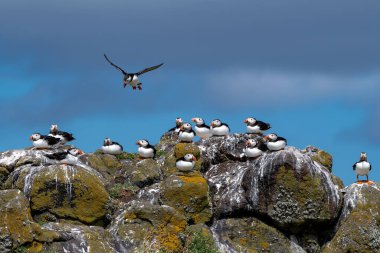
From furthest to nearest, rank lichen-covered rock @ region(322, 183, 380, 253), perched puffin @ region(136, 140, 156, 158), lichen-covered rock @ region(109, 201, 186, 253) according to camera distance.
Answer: perched puffin @ region(136, 140, 156, 158)
lichen-covered rock @ region(322, 183, 380, 253)
lichen-covered rock @ region(109, 201, 186, 253)

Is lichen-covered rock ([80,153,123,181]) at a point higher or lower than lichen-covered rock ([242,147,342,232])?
higher

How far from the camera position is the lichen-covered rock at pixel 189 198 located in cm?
3078

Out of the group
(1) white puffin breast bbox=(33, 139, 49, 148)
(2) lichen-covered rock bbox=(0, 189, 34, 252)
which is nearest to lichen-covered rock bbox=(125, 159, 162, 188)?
(1) white puffin breast bbox=(33, 139, 49, 148)

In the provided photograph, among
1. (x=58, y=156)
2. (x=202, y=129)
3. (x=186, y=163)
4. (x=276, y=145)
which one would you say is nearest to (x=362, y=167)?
(x=276, y=145)

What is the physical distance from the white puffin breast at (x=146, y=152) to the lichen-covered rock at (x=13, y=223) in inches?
364

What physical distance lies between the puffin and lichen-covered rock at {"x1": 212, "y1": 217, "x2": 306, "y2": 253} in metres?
4.67

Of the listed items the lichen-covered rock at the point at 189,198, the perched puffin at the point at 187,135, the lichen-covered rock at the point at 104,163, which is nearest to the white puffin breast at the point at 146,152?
the lichen-covered rock at the point at 104,163

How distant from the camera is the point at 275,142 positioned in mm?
31281

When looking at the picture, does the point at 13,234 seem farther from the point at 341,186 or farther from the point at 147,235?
the point at 341,186

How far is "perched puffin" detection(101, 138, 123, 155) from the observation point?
122 feet

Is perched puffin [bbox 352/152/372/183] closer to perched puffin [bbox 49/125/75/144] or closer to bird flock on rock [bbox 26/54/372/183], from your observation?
bird flock on rock [bbox 26/54/372/183]

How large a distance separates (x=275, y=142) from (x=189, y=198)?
3206 mm

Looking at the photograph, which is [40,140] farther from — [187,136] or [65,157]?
[187,136]

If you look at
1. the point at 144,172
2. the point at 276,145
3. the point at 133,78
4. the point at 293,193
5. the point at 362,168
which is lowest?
the point at 293,193
